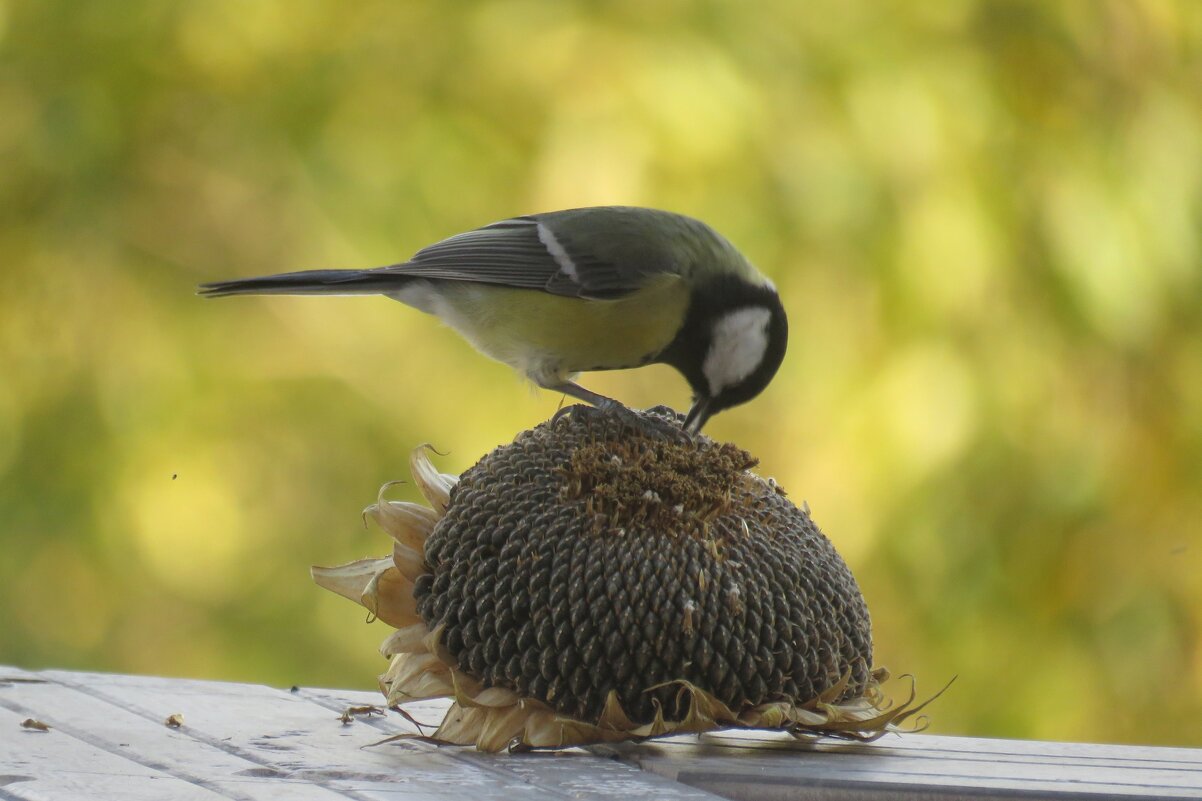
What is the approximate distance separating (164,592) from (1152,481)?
256 cm

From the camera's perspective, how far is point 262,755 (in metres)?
1.47

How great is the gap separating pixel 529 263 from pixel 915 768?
1.21m

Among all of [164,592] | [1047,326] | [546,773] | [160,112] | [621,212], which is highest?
[160,112]

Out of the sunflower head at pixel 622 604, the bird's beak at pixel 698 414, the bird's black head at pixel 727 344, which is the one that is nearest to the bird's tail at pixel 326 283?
the bird's black head at pixel 727 344

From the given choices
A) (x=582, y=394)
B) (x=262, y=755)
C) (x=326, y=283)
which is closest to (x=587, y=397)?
(x=582, y=394)

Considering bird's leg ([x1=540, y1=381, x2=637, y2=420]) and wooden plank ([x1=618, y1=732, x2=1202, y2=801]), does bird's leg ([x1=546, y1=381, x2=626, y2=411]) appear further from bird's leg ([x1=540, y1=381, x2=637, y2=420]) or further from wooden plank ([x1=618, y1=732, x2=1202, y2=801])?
wooden plank ([x1=618, y1=732, x2=1202, y2=801])

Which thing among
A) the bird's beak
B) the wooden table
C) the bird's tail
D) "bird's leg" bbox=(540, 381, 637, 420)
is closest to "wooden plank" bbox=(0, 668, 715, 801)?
the wooden table

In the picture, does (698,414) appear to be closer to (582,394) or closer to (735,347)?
(735,347)

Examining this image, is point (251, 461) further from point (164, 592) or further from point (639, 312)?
point (639, 312)

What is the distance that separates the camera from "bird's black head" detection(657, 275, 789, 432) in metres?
2.10

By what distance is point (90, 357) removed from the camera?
4.02 metres

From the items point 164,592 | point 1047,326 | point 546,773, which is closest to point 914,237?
point 1047,326

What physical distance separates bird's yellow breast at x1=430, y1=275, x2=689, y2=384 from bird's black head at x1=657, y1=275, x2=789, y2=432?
36mm

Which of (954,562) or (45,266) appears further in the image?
(45,266)
